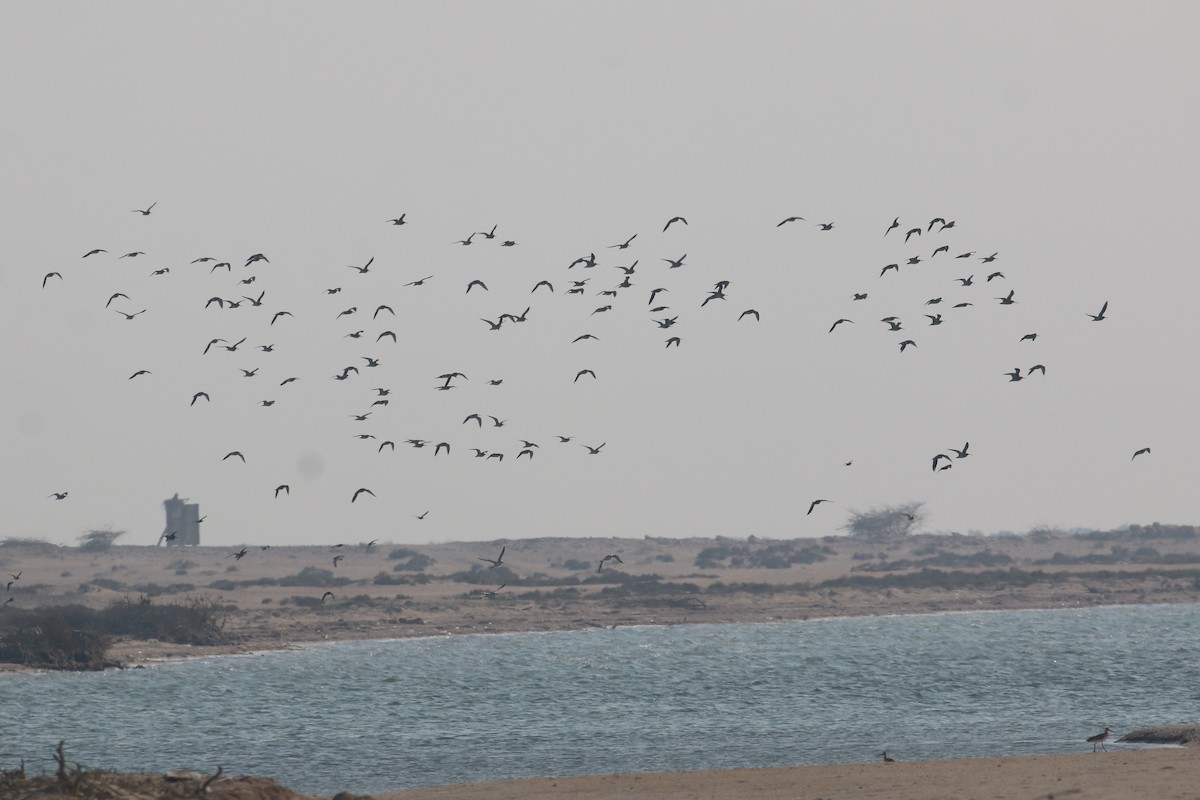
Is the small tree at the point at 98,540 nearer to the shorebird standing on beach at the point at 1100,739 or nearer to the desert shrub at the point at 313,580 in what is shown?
the desert shrub at the point at 313,580

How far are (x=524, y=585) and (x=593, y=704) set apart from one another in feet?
203

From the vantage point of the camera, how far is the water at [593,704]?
3716 cm

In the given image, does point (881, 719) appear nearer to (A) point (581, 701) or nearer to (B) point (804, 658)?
(A) point (581, 701)

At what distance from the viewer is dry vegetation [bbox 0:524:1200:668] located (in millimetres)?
71500

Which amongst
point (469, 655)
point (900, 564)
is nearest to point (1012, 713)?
point (469, 655)

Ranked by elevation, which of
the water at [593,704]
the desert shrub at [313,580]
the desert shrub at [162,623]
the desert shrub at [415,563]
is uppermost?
the desert shrub at [415,563]

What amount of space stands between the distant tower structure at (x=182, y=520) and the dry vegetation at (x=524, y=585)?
22.0 ft

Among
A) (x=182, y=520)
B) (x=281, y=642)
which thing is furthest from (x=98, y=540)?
(x=281, y=642)

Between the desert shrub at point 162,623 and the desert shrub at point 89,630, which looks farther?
the desert shrub at point 162,623

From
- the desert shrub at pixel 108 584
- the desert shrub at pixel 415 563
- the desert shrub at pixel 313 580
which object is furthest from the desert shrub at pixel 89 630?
the desert shrub at pixel 415 563

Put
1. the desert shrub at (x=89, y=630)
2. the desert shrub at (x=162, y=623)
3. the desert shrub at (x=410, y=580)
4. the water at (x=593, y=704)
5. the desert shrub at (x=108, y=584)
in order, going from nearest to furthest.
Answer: the water at (x=593, y=704) → the desert shrub at (x=89, y=630) → the desert shrub at (x=162, y=623) → the desert shrub at (x=108, y=584) → the desert shrub at (x=410, y=580)

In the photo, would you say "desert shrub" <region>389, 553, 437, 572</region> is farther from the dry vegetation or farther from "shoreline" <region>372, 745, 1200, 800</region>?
"shoreline" <region>372, 745, 1200, 800</region>

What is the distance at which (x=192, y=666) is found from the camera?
A: 62.7 m

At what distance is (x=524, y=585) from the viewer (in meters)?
111
